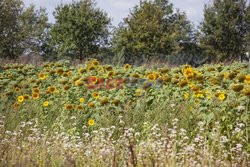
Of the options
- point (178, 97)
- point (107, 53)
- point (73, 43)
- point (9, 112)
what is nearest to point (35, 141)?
point (9, 112)

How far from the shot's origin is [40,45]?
40125mm

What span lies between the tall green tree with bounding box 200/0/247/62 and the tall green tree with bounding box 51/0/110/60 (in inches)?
319

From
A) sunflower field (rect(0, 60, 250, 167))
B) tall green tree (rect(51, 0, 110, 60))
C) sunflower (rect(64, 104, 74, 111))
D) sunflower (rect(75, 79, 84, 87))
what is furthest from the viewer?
tall green tree (rect(51, 0, 110, 60))

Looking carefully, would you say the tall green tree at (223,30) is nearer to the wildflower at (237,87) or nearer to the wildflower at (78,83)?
the wildflower at (78,83)

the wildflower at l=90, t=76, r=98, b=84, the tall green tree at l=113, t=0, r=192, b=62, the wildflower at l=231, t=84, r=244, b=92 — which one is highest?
the tall green tree at l=113, t=0, r=192, b=62

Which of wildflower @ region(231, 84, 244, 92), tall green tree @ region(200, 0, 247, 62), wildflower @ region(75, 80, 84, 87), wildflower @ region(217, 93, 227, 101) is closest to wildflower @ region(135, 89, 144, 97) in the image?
wildflower @ region(75, 80, 84, 87)

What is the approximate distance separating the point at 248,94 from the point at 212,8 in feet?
97.0

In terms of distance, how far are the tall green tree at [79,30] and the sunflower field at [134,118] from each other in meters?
20.7

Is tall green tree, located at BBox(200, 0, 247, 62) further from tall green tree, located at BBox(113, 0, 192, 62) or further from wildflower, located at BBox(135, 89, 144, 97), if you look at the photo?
wildflower, located at BBox(135, 89, 144, 97)

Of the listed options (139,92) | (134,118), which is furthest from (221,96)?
(139,92)

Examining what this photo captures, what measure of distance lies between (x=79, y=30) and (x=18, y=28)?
642 centimetres

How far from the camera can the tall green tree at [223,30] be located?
107 ft

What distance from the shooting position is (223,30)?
32.7m

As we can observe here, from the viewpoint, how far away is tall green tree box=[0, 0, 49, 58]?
2994cm
